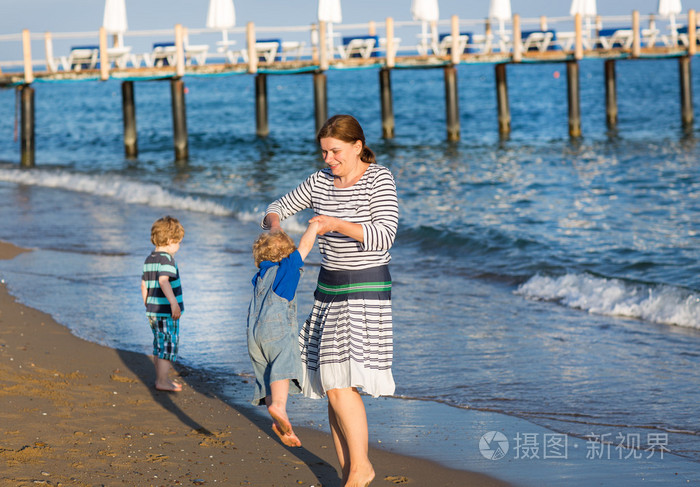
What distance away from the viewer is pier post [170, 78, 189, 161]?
72.5 ft

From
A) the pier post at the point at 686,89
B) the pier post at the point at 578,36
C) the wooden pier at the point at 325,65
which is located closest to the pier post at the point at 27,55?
the wooden pier at the point at 325,65

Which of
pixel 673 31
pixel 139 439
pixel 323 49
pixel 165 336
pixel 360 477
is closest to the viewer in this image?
pixel 360 477

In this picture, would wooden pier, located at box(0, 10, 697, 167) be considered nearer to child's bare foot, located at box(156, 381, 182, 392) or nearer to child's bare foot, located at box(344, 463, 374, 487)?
child's bare foot, located at box(156, 381, 182, 392)

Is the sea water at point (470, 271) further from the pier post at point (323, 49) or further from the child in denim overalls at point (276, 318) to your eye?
the pier post at point (323, 49)

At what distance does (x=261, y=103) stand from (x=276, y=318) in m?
23.0

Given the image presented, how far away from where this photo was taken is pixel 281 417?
3.49 metres

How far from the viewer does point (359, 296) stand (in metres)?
3.52

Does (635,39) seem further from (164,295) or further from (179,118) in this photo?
(164,295)

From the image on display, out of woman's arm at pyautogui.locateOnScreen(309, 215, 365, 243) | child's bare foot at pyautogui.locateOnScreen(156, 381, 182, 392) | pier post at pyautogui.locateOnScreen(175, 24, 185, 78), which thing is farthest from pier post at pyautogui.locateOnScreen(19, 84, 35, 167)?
woman's arm at pyautogui.locateOnScreen(309, 215, 365, 243)

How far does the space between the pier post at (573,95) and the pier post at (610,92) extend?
125 cm

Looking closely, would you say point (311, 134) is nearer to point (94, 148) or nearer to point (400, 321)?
point (94, 148)

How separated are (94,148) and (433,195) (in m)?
19.0

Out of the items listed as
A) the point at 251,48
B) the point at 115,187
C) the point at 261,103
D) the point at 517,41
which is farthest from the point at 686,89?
the point at 115,187

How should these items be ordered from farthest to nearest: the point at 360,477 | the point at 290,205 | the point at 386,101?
the point at 386,101 < the point at 290,205 < the point at 360,477
